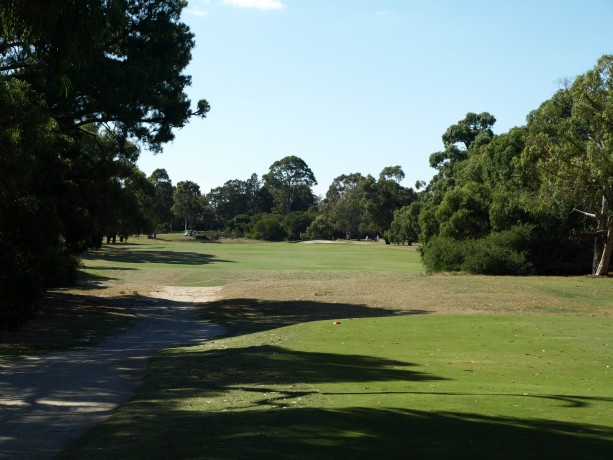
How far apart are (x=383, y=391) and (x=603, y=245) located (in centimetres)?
3968

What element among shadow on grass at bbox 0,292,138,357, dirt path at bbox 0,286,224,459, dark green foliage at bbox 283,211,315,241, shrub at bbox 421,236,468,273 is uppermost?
dark green foliage at bbox 283,211,315,241

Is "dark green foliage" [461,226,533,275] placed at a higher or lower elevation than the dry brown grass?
higher

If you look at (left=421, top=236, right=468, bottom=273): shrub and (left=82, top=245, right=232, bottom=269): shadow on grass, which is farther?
(left=82, top=245, right=232, bottom=269): shadow on grass

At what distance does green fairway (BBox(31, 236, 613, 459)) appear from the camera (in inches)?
301

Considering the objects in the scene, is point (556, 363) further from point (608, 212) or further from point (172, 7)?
point (608, 212)

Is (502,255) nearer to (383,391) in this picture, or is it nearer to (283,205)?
(383,391)

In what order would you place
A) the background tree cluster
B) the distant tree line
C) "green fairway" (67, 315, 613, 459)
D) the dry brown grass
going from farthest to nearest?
1. the background tree cluster
2. the dry brown grass
3. the distant tree line
4. "green fairway" (67, 315, 613, 459)

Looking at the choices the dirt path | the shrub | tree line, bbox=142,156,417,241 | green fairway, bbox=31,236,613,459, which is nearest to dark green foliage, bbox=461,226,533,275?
the shrub

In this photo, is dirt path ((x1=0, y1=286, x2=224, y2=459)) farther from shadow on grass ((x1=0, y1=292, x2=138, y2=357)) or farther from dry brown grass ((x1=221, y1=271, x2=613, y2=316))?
dry brown grass ((x1=221, y1=271, x2=613, y2=316))

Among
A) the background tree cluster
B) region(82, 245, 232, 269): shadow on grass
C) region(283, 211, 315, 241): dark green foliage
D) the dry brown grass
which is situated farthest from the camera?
region(283, 211, 315, 241): dark green foliage

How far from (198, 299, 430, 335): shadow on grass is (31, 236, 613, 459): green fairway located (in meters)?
0.22

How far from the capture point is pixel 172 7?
31750 mm

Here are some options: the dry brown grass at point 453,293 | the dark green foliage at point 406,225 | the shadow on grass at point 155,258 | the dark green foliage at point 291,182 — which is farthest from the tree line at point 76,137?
the dark green foliage at point 291,182

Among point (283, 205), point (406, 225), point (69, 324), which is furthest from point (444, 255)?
point (283, 205)
